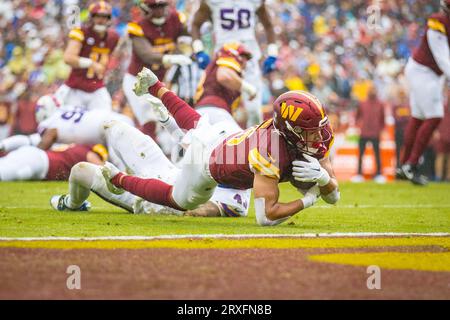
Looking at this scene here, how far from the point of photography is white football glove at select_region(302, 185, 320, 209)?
6.33 metres

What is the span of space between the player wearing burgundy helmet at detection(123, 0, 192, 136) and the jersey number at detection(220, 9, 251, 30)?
1.73 ft

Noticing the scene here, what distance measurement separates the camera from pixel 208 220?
7.33 m

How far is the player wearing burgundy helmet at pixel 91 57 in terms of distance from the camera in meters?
11.7

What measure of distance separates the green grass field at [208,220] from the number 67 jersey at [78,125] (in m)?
0.90

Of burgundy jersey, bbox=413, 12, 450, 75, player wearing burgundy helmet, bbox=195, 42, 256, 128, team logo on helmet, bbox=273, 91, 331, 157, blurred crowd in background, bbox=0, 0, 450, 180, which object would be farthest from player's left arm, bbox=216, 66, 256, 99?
blurred crowd in background, bbox=0, 0, 450, 180

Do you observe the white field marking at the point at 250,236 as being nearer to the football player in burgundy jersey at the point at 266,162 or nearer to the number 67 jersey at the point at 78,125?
the football player in burgundy jersey at the point at 266,162

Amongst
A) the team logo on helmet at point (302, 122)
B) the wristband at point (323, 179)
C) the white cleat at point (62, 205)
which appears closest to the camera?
the team logo on helmet at point (302, 122)

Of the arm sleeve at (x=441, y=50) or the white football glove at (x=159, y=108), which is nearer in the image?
the white football glove at (x=159, y=108)

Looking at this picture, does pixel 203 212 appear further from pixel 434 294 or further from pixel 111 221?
pixel 434 294

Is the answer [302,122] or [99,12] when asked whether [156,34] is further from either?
[302,122]

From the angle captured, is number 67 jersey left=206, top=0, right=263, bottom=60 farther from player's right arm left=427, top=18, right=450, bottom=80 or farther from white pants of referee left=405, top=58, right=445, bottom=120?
player's right arm left=427, top=18, right=450, bottom=80

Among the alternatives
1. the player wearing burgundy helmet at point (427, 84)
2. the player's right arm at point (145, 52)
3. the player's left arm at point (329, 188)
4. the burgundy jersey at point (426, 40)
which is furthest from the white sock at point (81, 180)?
the burgundy jersey at point (426, 40)

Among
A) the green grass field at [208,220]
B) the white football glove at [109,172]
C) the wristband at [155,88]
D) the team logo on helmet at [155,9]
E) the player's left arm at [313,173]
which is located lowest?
the green grass field at [208,220]
